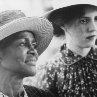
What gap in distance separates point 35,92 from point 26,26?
12.5 inches

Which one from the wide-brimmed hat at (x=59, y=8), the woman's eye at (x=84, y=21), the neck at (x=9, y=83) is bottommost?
the neck at (x=9, y=83)

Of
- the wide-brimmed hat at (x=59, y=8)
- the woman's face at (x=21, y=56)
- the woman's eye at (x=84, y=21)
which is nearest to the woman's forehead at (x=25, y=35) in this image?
the woman's face at (x=21, y=56)

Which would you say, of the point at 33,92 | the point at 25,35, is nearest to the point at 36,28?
the point at 25,35

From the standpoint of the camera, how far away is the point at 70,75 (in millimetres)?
1280

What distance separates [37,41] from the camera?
1.27m

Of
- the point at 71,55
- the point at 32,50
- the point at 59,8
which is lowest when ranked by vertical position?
the point at 71,55

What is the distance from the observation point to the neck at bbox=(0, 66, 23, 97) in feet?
3.83

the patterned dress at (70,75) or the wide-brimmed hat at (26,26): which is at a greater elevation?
the wide-brimmed hat at (26,26)

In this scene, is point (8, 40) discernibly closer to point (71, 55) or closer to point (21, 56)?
point (21, 56)

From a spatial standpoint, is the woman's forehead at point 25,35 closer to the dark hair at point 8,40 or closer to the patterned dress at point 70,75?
the dark hair at point 8,40

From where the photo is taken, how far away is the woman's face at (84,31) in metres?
1.27

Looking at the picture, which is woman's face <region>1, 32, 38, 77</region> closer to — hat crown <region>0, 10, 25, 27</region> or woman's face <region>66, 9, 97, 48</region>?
hat crown <region>0, 10, 25, 27</region>

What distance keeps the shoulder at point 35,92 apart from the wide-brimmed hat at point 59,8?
33cm

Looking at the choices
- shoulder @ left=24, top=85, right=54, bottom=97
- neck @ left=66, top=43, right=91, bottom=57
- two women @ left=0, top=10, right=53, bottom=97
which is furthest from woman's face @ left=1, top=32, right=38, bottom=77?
neck @ left=66, top=43, right=91, bottom=57
